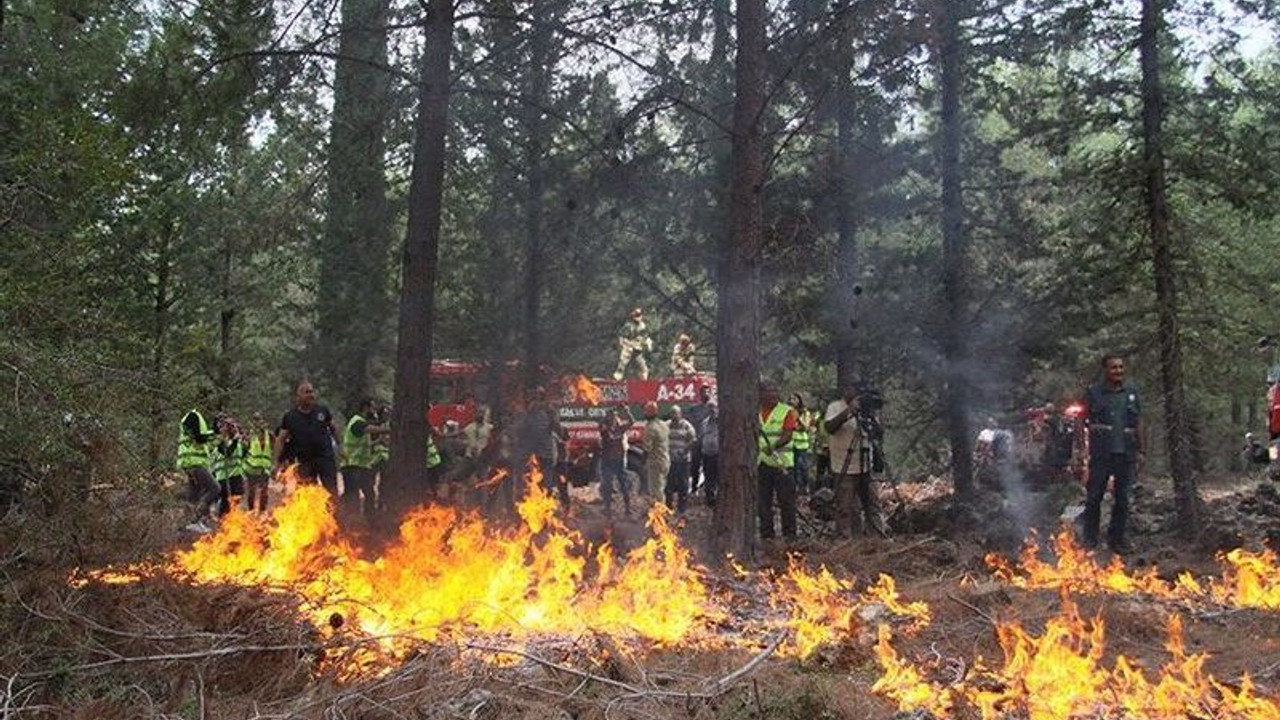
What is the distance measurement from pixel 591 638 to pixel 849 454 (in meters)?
6.24

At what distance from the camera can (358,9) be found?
12211 millimetres

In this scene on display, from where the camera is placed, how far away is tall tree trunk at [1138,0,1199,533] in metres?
11.8

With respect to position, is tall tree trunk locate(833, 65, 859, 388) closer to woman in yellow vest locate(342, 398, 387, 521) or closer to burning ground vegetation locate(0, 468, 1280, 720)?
woman in yellow vest locate(342, 398, 387, 521)

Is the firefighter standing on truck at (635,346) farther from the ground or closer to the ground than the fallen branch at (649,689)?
farther from the ground

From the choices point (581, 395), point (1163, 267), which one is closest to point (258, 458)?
point (581, 395)

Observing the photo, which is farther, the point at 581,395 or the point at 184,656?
the point at 581,395

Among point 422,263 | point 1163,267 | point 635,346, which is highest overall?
point 1163,267

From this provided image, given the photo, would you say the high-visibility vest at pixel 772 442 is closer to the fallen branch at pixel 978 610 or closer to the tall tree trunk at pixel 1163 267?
the tall tree trunk at pixel 1163 267

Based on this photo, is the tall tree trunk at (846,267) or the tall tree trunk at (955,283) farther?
the tall tree trunk at (846,267)

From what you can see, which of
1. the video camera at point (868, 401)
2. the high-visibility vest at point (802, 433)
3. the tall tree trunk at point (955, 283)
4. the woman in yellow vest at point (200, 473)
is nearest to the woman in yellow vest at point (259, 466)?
the woman in yellow vest at point (200, 473)

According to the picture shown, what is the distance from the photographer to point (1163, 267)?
1198 centimetres

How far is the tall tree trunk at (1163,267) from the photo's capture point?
11.8 meters

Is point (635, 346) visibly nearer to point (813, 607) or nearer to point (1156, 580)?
point (1156, 580)

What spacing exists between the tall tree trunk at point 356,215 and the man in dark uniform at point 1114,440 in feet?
26.5
